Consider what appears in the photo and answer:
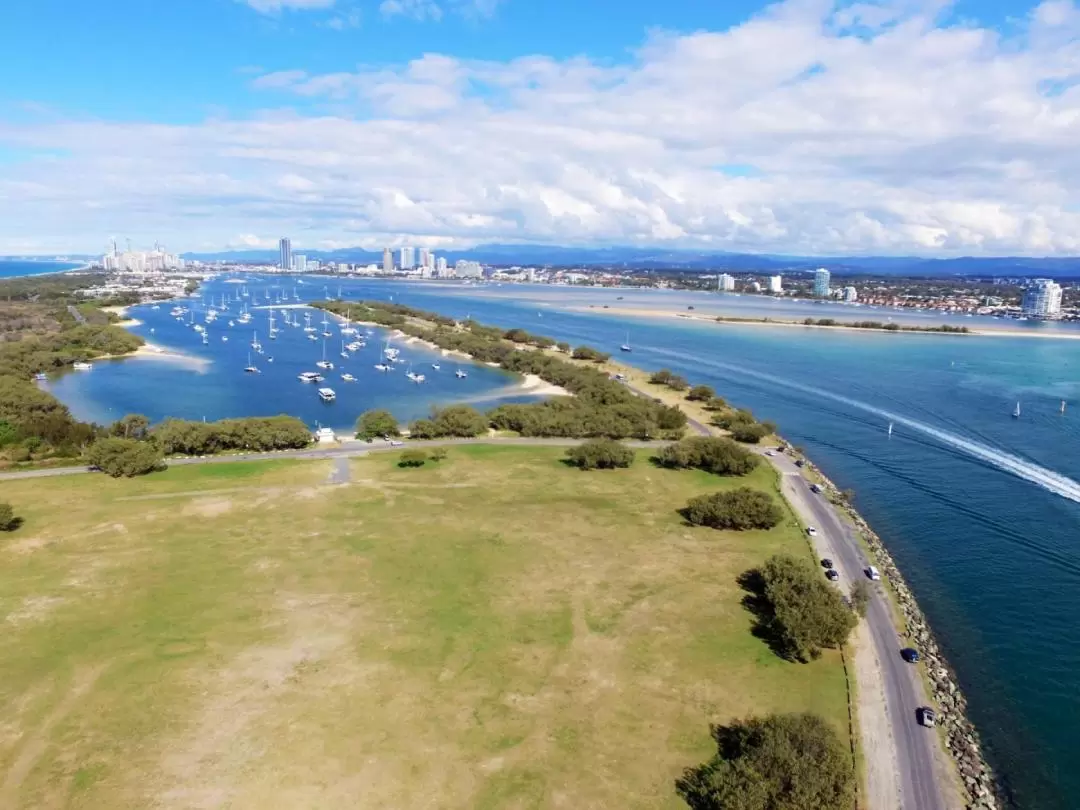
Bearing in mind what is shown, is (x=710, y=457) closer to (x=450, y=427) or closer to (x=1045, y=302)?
(x=450, y=427)

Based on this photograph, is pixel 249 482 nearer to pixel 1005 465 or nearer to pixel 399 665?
pixel 399 665

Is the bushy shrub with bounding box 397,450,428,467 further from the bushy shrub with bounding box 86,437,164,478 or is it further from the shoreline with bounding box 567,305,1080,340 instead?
the shoreline with bounding box 567,305,1080,340

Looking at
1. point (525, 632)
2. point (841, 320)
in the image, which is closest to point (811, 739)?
point (525, 632)

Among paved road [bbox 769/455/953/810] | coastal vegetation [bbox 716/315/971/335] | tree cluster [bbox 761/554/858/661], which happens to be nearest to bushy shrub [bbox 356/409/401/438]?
paved road [bbox 769/455/953/810]

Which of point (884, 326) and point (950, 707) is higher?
point (884, 326)

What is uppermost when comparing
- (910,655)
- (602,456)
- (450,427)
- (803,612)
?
(450,427)

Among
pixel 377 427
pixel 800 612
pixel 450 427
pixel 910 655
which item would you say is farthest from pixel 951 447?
pixel 377 427

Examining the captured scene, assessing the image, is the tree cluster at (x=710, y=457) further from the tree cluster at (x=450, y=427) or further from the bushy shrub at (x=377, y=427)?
the bushy shrub at (x=377, y=427)

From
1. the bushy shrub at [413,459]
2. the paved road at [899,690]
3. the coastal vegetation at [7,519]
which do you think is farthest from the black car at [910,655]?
the coastal vegetation at [7,519]
